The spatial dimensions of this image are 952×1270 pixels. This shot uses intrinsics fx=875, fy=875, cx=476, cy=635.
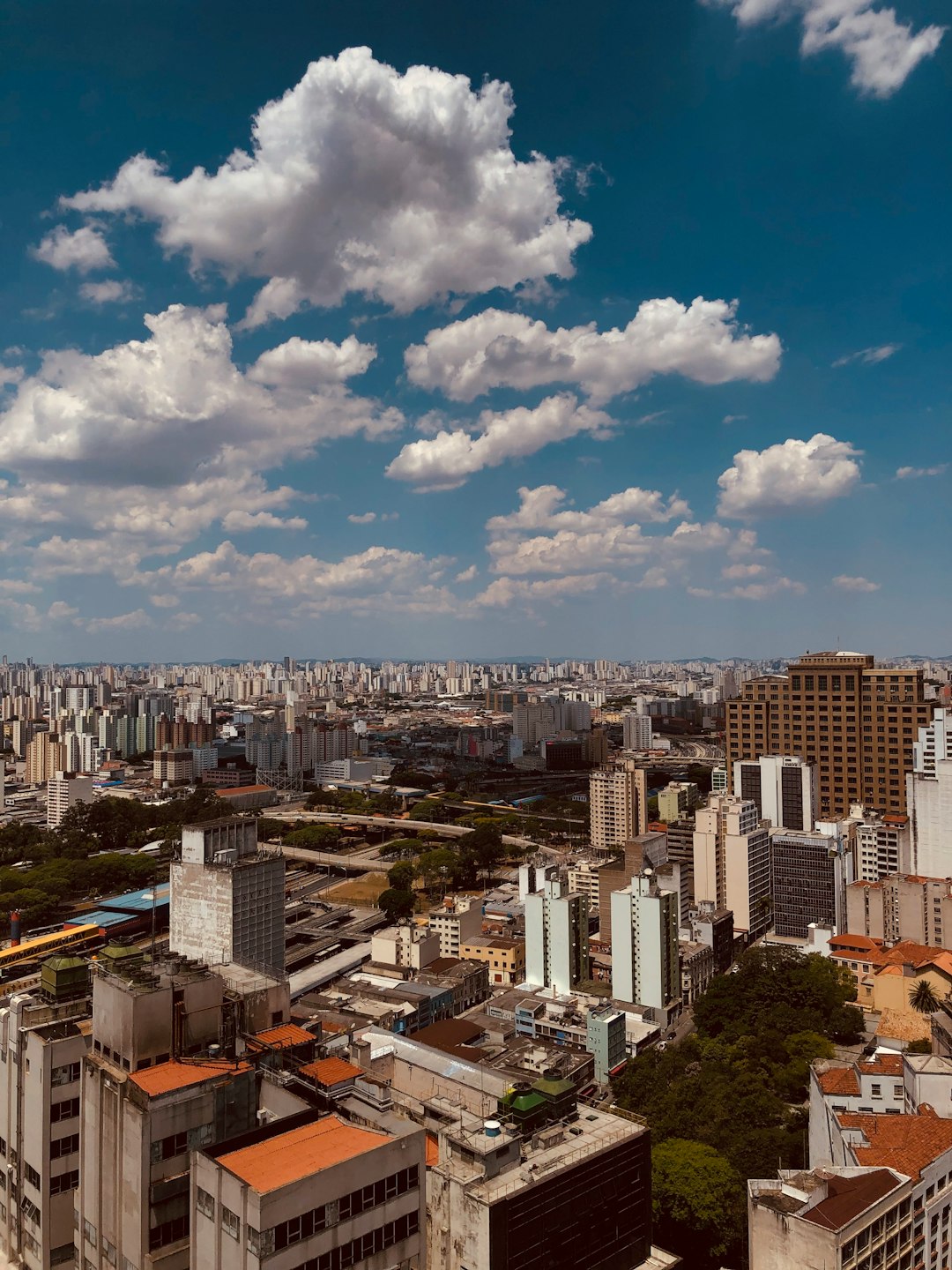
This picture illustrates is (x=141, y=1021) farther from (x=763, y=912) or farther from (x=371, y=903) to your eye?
(x=371, y=903)

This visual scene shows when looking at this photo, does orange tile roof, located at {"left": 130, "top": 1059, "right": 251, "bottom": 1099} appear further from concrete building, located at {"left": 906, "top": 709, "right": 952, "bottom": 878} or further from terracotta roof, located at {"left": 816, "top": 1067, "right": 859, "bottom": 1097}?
concrete building, located at {"left": 906, "top": 709, "right": 952, "bottom": 878}

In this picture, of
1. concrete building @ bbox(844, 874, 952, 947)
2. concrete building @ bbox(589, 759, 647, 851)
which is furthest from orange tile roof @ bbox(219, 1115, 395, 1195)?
concrete building @ bbox(589, 759, 647, 851)

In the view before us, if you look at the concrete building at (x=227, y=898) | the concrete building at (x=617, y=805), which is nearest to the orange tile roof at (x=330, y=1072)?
the concrete building at (x=227, y=898)

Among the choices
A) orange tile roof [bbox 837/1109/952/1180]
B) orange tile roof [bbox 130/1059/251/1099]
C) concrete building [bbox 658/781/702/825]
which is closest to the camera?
orange tile roof [bbox 130/1059/251/1099]

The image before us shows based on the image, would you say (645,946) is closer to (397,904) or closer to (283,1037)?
(397,904)

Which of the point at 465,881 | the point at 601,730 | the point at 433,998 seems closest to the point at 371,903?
the point at 465,881

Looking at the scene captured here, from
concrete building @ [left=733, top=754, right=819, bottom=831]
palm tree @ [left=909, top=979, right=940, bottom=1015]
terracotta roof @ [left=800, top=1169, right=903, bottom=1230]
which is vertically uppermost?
concrete building @ [left=733, top=754, right=819, bottom=831]

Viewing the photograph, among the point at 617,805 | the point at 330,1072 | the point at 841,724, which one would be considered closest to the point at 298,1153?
the point at 330,1072
